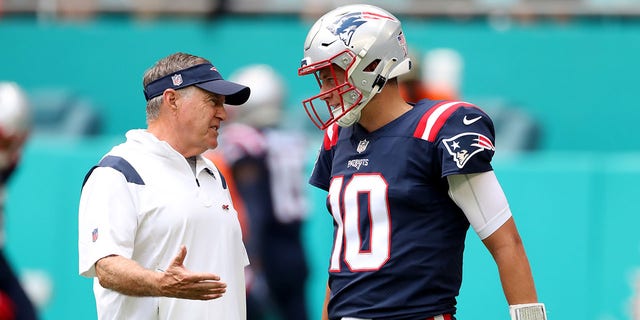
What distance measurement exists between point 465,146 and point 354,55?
506 mm

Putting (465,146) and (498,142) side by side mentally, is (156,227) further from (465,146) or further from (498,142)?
(498,142)

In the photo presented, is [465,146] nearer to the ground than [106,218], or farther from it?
farther from it

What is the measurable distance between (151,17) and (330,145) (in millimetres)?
6142

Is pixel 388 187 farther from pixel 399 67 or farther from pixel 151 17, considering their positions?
pixel 151 17

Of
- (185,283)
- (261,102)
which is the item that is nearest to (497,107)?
(261,102)

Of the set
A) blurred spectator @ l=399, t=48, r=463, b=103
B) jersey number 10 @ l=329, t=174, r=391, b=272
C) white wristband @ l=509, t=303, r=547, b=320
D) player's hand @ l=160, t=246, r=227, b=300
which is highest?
blurred spectator @ l=399, t=48, r=463, b=103

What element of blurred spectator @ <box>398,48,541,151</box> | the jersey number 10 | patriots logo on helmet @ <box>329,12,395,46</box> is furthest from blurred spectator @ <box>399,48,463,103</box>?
the jersey number 10

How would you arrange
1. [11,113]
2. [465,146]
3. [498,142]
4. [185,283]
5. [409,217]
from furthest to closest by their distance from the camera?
1. [498,142]
2. [11,113]
3. [409,217]
4. [465,146]
5. [185,283]

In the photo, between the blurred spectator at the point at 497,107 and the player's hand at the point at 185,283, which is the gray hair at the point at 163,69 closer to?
the player's hand at the point at 185,283

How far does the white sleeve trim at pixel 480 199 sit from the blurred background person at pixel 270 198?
154 inches

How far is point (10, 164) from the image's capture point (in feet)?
22.5

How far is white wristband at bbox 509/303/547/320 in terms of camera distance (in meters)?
3.86

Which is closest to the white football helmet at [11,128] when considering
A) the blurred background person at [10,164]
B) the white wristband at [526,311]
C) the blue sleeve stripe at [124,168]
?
the blurred background person at [10,164]

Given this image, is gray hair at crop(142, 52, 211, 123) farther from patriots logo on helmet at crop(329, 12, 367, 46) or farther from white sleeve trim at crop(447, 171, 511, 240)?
white sleeve trim at crop(447, 171, 511, 240)
